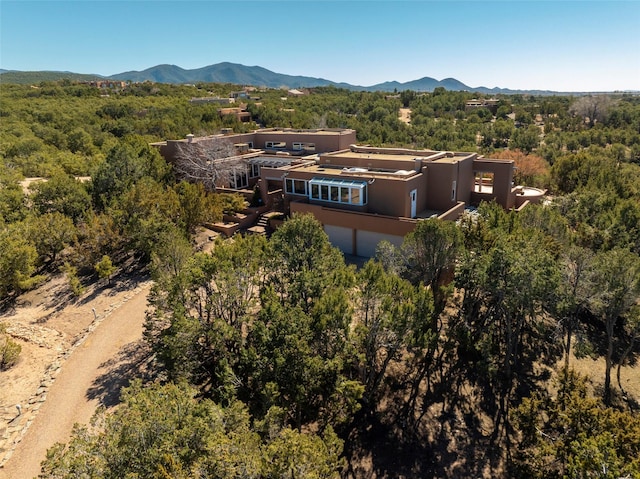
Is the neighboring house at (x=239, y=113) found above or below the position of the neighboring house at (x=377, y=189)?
above

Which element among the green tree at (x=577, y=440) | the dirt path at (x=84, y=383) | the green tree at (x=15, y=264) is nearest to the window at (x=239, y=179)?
the green tree at (x=15, y=264)

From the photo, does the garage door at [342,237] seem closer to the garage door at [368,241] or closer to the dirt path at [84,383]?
the garage door at [368,241]

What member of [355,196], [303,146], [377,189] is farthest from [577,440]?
[303,146]

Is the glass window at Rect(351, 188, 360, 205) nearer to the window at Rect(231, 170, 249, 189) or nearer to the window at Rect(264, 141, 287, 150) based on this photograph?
the window at Rect(231, 170, 249, 189)

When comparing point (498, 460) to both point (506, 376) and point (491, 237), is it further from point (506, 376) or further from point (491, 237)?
point (491, 237)

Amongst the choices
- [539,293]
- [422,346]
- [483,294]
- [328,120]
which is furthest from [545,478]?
[328,120]

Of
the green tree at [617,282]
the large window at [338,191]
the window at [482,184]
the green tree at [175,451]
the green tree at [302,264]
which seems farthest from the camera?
the window at [482,184]

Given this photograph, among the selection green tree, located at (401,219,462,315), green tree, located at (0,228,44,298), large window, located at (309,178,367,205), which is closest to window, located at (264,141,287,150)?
large window, located at (309,178,367,205)
